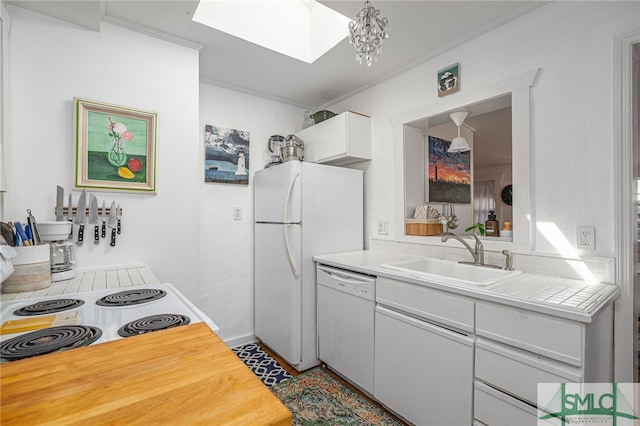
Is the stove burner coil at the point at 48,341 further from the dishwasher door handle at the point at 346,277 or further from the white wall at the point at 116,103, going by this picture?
the dishwasher door handle at the point at 346,277

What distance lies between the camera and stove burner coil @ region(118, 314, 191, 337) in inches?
34.3

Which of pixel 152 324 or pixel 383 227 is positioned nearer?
pixel 152 324

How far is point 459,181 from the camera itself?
2910mm

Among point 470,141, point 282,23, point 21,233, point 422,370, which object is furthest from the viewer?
point 470,141

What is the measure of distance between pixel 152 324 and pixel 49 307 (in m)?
0.47

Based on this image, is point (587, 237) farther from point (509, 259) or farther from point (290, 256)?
point (290, 256)

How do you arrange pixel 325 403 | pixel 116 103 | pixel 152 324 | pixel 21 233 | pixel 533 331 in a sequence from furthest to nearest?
pixel 325 403 < pixel 116 103 < pixel 21 233 < pixel 533 331 < pixel 152 324

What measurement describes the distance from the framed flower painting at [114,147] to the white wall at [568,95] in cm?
217

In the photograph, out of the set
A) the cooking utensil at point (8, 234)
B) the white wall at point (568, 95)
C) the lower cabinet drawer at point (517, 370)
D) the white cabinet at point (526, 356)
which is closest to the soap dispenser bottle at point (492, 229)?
the white wall at point (568, 95)

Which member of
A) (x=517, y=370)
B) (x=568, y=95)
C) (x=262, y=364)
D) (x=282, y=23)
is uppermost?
(x=282, y=23)

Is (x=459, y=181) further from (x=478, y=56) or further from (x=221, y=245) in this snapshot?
(x=221, y=245)

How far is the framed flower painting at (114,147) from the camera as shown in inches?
67.0

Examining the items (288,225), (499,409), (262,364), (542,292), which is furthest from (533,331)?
(262,364)

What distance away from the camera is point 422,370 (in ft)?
5.19
